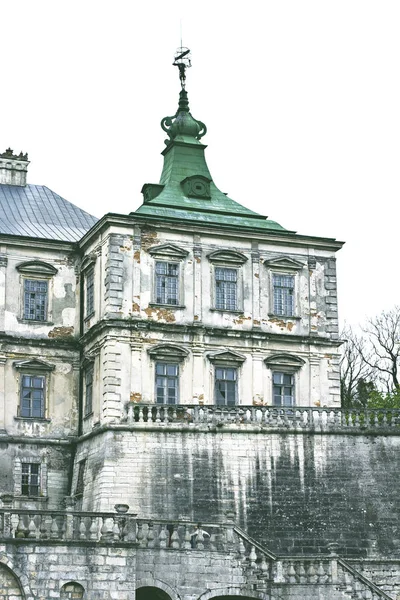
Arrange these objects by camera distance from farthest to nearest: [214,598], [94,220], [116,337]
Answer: [94,220]
[116,337]
[214,598]

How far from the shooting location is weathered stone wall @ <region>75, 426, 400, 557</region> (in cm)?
3741

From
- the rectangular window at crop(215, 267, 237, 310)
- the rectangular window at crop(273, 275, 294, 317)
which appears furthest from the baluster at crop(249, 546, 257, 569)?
the rectangular window at crop(273, 275, 294, 317)

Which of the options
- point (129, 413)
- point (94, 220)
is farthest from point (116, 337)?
point (94, 220)

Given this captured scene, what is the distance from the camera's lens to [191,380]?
41438 millimetres

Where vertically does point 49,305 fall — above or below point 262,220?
below

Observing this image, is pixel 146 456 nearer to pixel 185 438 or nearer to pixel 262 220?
pixel 185 438

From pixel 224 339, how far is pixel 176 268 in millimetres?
3043

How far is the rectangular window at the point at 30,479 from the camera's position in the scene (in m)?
41.2

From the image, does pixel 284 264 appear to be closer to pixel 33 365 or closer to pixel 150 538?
pixel 33 365

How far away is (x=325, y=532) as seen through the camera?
37.3m

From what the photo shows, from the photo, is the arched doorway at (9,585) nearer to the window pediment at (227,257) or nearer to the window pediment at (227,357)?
the window pediment at (227,357)

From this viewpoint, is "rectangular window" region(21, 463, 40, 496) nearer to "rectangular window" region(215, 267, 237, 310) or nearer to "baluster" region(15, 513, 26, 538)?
"rectangular window" region(215, 267, 237, 310)

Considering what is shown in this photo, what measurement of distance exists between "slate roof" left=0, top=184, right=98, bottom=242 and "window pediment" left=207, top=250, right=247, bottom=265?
5.64 metres

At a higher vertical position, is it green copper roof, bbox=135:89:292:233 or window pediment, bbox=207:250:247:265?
green copper roof, bbox=135:89:292:233
